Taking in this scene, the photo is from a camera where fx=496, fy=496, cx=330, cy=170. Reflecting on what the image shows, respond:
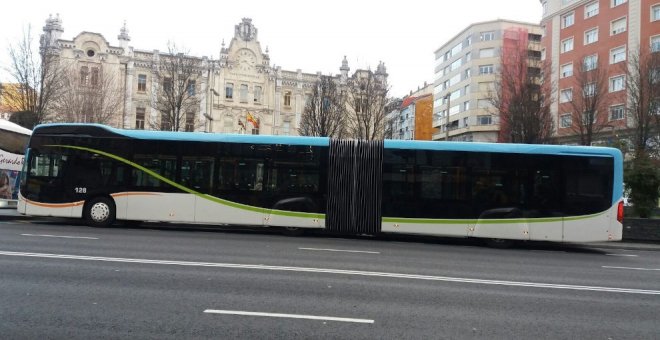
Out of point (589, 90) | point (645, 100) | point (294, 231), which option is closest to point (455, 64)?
point (589, 90)

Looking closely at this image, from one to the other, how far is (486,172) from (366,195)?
11.9 feet

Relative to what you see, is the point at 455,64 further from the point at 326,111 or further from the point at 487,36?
the point at 326,111

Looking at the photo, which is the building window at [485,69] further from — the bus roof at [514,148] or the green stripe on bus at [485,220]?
the green stripe on bus at [485,220]

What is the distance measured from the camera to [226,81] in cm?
6531

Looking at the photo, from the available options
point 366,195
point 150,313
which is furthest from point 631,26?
point 150,313

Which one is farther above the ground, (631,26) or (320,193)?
(631,26)

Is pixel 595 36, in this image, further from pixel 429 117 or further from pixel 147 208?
pixel 147 208

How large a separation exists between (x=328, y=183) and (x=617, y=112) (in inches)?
1230

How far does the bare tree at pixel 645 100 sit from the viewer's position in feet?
90.9

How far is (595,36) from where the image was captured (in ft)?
163

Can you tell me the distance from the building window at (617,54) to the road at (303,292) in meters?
40.4

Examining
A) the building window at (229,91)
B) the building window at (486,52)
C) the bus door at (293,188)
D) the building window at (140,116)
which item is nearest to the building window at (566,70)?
the building window at (486,52)

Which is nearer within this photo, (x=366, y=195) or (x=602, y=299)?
(x=602, y=299)

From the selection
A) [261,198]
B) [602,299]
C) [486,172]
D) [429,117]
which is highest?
[429,117]
